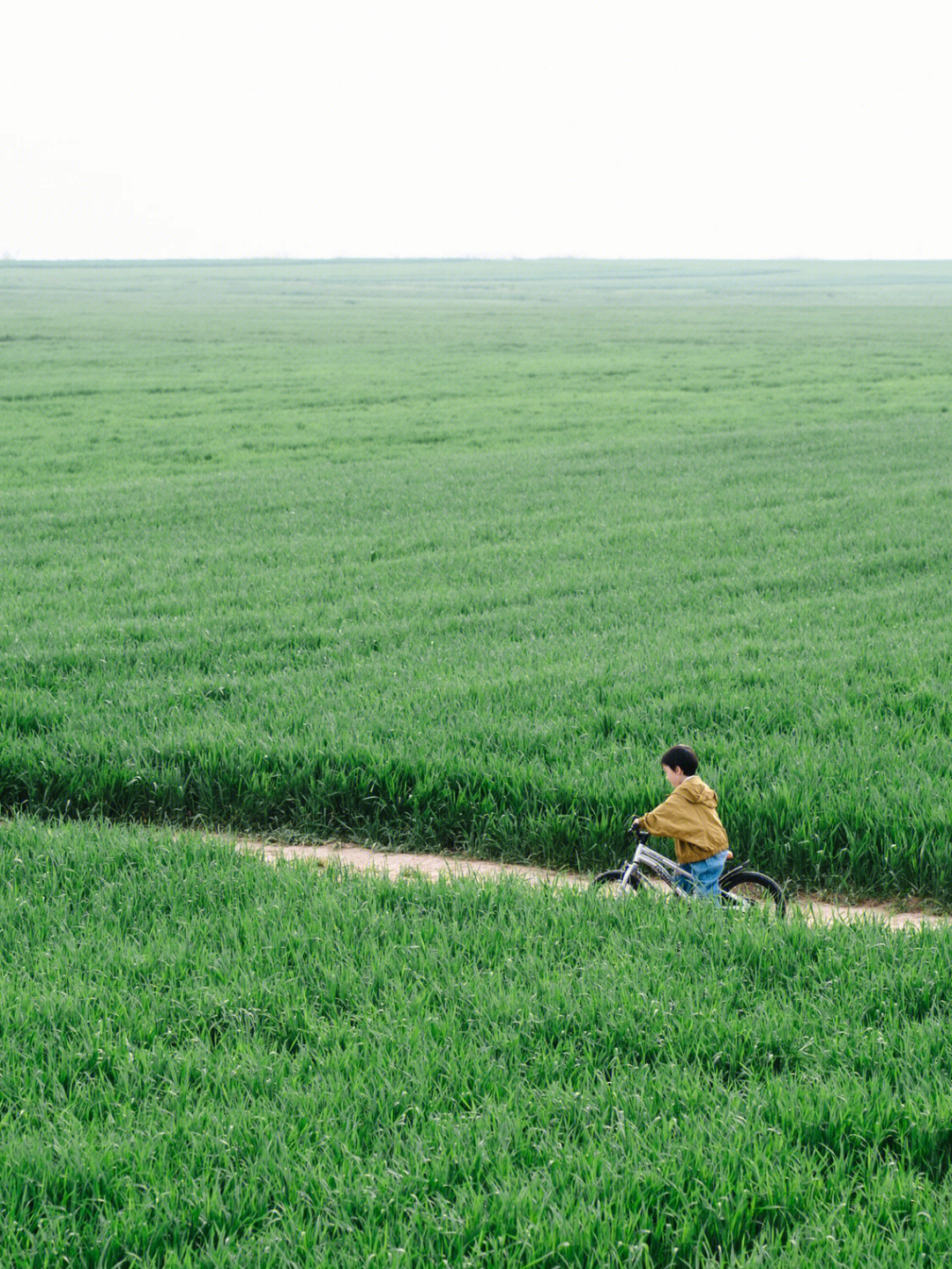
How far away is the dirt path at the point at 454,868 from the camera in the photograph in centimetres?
575

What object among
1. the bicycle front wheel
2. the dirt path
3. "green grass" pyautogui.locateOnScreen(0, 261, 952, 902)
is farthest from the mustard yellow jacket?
"green grass" pyautogui.locateOnScreen(0, 261, 952, 902)

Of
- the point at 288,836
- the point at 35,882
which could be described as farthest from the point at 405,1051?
the point at 288,836

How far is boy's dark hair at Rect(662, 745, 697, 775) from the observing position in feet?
17.9

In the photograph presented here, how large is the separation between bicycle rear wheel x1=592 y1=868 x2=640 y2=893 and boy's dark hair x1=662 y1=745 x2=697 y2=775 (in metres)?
0.56

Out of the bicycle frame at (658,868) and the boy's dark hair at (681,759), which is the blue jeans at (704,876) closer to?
the bicycle frame at (658,868)

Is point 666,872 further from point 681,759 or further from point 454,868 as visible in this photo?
point 454,868

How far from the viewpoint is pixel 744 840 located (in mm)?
6461

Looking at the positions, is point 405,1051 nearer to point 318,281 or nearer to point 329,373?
point 329,373

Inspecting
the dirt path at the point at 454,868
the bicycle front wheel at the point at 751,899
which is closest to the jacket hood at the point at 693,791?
the bicycle front wheel at the point at 751,899

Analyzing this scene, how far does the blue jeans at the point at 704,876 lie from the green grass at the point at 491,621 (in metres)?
0.86

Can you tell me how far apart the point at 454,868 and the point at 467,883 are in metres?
0.87

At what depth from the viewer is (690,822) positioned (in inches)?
214

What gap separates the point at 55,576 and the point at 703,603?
286 inches

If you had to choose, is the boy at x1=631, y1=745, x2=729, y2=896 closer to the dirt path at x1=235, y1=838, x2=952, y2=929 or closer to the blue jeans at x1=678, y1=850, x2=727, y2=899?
the blue jeans at x1=678, y1=850, x2=727, y2=899
